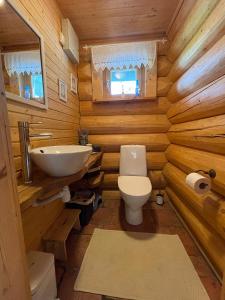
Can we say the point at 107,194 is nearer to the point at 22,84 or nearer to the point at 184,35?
the point at 22,84

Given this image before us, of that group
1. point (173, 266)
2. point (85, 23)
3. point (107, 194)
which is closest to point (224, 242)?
point (173, 266)

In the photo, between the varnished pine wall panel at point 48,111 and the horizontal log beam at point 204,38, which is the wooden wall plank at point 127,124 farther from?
the horizontal log beam at point 204,38

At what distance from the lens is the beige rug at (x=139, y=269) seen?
1159mm

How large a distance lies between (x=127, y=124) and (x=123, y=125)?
0.21ft

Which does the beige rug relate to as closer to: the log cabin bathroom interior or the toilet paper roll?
the log cabin bathroom interior

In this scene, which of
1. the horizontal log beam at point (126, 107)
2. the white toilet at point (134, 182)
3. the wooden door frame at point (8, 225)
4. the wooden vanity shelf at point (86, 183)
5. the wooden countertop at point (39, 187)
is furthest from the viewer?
the horizontal log beam at point (126, 107)

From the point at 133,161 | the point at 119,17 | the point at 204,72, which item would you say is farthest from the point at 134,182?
the point at 119,17

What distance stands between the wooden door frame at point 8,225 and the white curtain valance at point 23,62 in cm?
72

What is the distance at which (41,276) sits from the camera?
0.93 meters

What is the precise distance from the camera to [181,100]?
2.03 m

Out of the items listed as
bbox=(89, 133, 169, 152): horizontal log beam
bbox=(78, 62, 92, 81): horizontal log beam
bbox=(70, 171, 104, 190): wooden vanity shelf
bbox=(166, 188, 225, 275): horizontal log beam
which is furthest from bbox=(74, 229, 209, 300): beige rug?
bbox=(78, 62, 92, 81): horizontal log beam

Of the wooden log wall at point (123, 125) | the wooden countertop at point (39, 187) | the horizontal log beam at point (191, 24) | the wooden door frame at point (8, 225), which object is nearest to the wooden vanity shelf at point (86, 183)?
the wooden log wall at point (123, 125)

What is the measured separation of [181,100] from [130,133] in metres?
0.88

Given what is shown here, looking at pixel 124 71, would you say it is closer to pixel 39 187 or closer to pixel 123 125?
pixel 123 125
